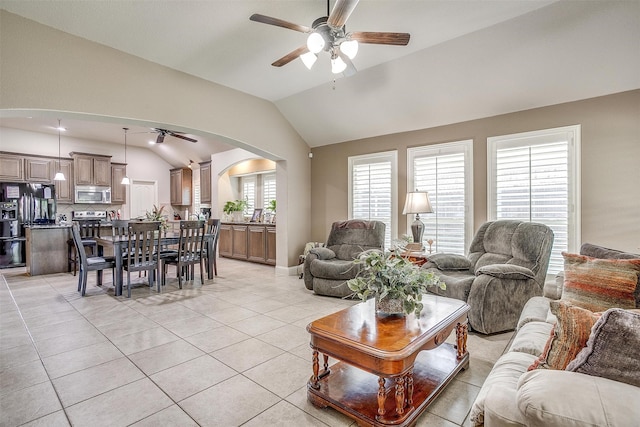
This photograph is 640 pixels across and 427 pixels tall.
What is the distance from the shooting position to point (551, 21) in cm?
317

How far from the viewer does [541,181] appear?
4.09 metres

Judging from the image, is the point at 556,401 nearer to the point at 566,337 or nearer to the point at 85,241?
the point at 566,337

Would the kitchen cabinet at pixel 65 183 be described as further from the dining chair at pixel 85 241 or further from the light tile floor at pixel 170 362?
the light tile floor at pixel 170 362

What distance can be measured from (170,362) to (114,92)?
3233 millimetres

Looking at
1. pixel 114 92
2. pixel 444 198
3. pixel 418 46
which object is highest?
pixel 418 46

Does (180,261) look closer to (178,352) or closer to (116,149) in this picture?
(178,352)

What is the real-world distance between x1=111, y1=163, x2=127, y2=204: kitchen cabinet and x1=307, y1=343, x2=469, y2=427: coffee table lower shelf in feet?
28.5

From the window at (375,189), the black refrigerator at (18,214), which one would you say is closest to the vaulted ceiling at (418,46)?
the window at (375,189)

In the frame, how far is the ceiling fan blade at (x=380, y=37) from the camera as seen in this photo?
275cm

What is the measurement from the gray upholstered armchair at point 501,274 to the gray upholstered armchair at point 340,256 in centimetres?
121

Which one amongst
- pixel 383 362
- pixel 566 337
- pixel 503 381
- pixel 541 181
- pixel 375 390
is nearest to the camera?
pixel 566 337

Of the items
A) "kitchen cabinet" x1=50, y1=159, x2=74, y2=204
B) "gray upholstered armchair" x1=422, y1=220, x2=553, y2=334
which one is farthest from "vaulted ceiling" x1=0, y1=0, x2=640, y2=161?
"kitchen cabinet" x1=50, y1=159, x2=74, y2=204

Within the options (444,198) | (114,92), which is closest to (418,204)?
(444,198)

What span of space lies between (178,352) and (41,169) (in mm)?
7489
